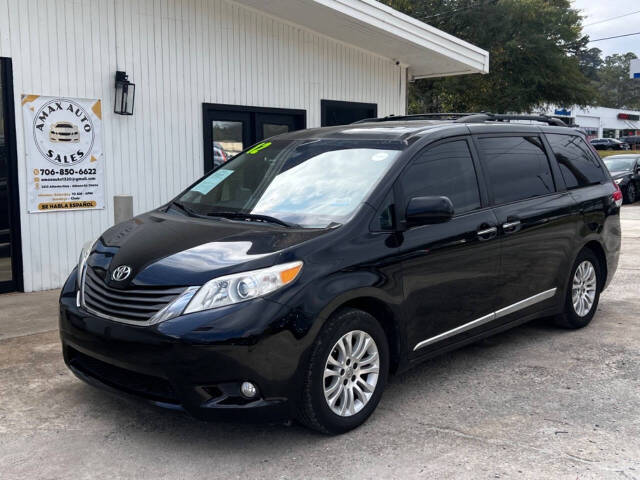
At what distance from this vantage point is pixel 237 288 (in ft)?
11.7

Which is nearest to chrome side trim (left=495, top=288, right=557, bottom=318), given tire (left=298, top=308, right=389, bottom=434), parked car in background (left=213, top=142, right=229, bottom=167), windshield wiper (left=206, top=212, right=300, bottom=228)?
tire (left=298, top=308, right=389, bottom=434)

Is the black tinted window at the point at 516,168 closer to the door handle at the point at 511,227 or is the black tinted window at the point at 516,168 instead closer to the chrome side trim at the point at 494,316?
the door handle at the point at 511,227

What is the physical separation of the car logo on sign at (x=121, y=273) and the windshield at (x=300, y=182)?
848mm

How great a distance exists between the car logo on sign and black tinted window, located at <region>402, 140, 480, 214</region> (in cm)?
179

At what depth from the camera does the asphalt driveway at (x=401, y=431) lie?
3559 millimetres

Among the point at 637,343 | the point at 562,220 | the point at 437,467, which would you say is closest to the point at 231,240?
the point at 437,467

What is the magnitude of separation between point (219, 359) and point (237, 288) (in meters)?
0.37

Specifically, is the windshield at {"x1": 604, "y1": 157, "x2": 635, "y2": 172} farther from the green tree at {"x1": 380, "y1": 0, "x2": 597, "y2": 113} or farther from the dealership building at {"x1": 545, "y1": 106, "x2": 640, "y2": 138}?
the dealership building at {"x1": 545, "y1": 106, "x2": 640, "y2": 138}

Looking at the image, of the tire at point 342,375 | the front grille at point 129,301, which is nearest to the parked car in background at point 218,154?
the front grille at point 129,301

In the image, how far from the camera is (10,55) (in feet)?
24.1

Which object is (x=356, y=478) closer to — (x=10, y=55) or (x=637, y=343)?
(x=637, y=343)

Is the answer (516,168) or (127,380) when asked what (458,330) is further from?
(127,380)

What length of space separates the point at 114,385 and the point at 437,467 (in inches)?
71.8

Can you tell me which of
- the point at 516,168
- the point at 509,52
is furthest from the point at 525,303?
the point at 509,52
